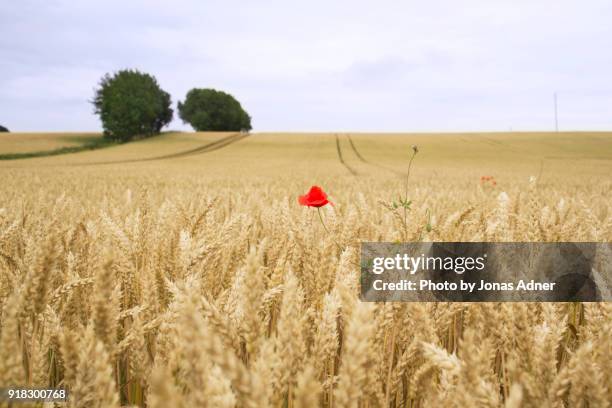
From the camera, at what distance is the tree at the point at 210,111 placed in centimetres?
8581

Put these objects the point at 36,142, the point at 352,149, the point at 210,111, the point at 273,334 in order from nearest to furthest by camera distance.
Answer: the point at 273,334 → the point at 352,149 → the point at 36,142 → the point at 210,111

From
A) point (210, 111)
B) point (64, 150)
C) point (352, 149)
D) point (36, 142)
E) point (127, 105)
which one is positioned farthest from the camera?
point (210, 111)

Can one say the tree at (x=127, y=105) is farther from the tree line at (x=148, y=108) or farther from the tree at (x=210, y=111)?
the tree at (x=210, y=111)

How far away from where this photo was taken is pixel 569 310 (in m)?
1.63

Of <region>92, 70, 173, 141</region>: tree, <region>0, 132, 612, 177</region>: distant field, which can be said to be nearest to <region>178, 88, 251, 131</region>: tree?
<region>92, 70, 173, 141</region>: tree

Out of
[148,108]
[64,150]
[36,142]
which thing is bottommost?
[64,150]

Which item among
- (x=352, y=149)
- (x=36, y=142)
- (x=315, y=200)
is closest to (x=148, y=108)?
(x=36, y=142)

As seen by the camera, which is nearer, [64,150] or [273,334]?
[273,334]

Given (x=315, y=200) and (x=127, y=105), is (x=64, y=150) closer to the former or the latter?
(x=127, y=105)

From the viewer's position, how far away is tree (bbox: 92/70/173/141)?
2320 inches

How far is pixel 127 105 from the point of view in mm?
59531

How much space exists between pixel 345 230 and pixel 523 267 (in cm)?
82

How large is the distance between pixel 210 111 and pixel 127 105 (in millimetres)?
28500

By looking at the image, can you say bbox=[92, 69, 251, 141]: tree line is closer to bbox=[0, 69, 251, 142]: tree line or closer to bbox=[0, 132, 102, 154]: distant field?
bbox=[0, 69, 251, 142]: tree line
